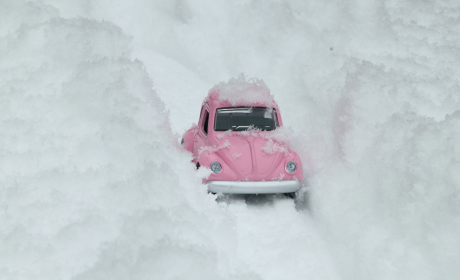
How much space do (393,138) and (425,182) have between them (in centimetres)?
97

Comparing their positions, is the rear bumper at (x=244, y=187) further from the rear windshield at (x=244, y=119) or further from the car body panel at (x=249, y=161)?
the rear windshield at (x=244, y=119)

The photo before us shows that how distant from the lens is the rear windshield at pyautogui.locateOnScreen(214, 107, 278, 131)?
20.7 ft

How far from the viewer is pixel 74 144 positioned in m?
4.02

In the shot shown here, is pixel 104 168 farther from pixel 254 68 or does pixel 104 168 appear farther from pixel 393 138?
pixel 254 68

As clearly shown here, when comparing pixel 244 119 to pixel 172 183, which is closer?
pixel 172 183

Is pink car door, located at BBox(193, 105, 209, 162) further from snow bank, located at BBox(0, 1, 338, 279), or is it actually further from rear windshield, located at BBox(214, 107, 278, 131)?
snow bank, located at BBox(0, 1, 338, 279)

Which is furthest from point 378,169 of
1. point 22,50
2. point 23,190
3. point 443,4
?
point 443,4

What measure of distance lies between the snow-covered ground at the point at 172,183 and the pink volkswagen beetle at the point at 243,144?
0.27 metres

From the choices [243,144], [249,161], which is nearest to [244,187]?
[249,161]

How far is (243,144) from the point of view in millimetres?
5824

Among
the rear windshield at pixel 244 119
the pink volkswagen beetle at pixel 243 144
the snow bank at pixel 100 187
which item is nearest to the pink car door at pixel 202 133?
the pink volkswagen beetle at pixel 243 144

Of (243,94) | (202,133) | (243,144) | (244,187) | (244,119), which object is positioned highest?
(243,94)

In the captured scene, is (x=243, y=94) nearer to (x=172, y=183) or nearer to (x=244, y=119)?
(x=244, y=119)

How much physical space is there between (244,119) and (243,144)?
65 centimetres
